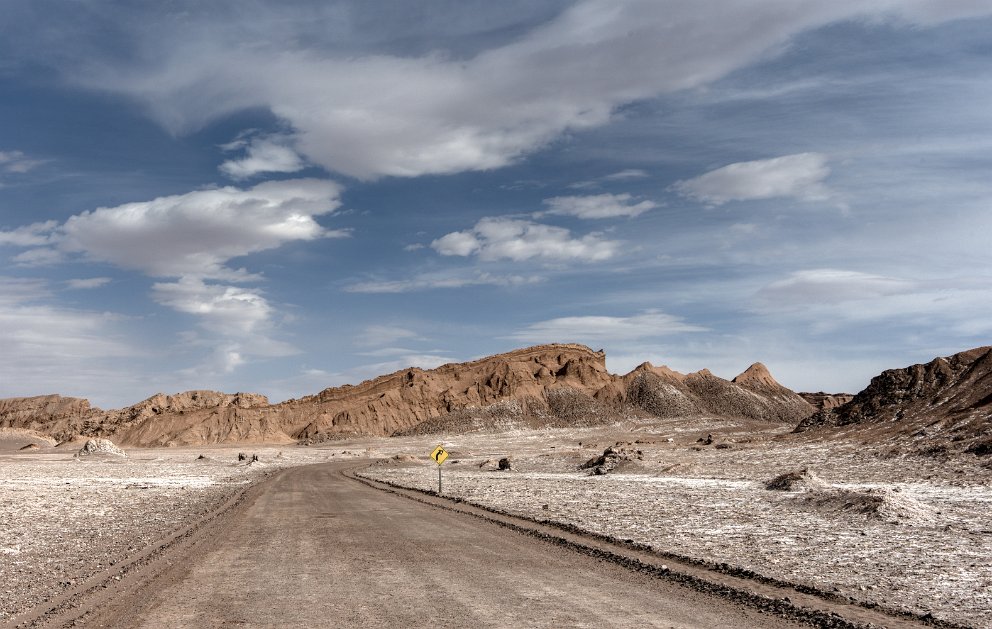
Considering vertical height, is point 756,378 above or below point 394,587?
above

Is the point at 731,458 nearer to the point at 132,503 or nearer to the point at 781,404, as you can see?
the point at 132,503

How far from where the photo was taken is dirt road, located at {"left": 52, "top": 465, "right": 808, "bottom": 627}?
945cm

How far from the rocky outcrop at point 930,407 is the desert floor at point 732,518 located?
3.49 m

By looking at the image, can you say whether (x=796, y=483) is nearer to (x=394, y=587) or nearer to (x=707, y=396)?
(x=394, y=587)

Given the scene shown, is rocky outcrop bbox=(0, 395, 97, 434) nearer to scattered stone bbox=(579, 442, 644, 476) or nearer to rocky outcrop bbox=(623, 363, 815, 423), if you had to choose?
rocky outcrop bbox=(623, 363, 815, 423)

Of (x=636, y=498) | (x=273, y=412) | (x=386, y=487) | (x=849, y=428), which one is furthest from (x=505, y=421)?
(x=636, y=498)

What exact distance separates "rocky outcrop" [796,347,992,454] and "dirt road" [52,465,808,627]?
1146 inches

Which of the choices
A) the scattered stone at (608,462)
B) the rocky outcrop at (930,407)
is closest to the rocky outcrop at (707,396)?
the rocky outcrop at (930,407)

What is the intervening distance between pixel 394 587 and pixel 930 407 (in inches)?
2127

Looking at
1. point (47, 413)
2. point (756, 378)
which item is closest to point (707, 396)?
point (756, 378)

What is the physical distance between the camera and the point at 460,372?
152000mm

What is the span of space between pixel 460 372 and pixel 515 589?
141 m

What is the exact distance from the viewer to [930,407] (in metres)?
53.0

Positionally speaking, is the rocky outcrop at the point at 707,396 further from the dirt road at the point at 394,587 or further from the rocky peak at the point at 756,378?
the dirt road at the point at 394,587
